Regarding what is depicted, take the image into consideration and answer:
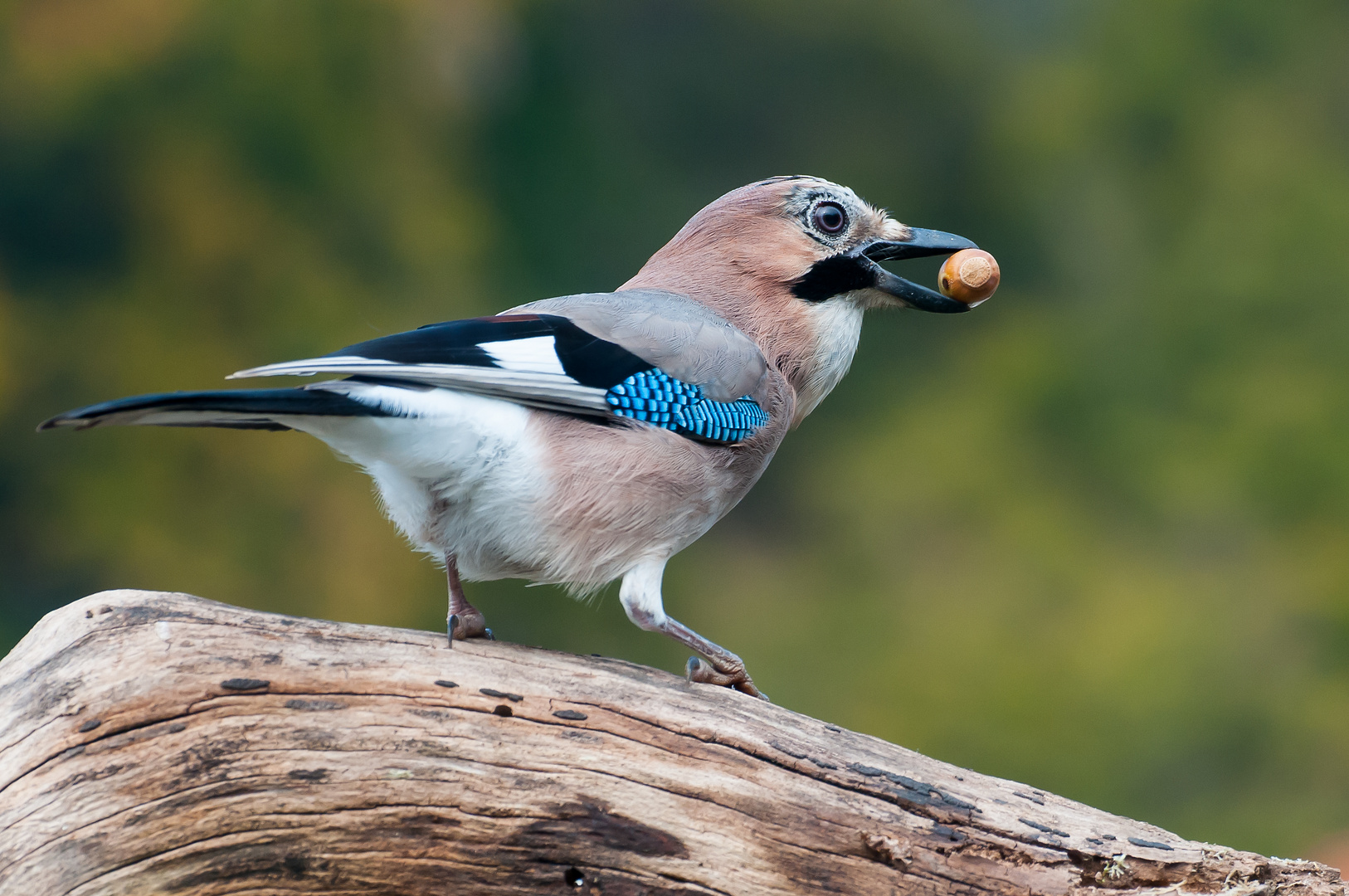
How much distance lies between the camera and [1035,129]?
10312mm

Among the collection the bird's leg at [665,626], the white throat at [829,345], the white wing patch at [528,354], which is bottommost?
the bird's leg at [665,626]

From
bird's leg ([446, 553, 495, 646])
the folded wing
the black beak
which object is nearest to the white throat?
the black beak

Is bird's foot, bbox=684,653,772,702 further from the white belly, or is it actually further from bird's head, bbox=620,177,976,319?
bird's head, bbox=620,177,976,319

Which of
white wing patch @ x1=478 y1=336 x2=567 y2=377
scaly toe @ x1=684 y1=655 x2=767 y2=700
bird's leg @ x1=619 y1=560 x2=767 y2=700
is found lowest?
scaly toe @ x1=684 y1=655 x2=767 y2=700

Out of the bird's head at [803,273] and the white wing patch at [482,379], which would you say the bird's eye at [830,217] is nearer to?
the bird's head at [803,273]

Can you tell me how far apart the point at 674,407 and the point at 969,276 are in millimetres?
1245

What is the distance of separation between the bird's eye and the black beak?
107mm

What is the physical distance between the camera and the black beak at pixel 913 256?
4273mm

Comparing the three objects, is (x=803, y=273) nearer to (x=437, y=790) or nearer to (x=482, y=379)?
(x=482, y=379)

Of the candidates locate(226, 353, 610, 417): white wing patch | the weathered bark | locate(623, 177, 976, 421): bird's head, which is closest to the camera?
the weathered bark

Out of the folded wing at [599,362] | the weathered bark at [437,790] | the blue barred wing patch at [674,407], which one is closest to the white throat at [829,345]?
the folded wing at [599,362]

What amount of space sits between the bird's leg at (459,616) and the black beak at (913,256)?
1.68 meters

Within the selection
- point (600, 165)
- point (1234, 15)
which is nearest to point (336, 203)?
point (600, 165)

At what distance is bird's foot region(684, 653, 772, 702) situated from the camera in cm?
366
